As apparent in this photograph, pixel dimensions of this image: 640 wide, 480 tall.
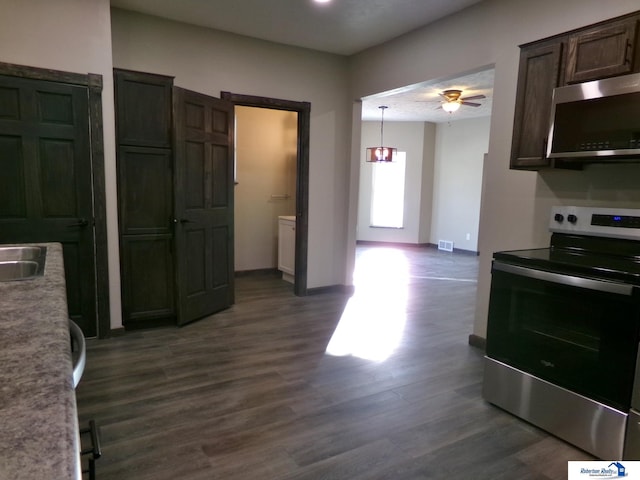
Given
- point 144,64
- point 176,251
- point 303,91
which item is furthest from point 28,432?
point 303,91

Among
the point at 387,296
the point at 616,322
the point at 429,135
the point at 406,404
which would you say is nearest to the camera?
the point at 616,322

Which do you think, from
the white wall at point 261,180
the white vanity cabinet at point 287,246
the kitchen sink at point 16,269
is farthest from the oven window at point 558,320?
the white wall at point 261,180

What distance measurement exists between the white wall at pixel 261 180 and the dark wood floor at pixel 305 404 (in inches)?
72.9

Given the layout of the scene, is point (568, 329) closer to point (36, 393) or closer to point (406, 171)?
point (36, 393)

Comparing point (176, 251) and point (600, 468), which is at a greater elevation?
point (176, 251)

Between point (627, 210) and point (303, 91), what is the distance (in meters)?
3.32

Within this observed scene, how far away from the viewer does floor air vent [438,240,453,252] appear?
340 inches

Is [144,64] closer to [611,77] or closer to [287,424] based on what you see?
[287,424]

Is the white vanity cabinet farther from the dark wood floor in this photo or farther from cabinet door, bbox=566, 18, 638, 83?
cabinet door, bbox=566, 18, 638, 83

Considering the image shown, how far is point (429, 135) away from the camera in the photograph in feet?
28.8

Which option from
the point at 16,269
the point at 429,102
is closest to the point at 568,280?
the point at 16,269

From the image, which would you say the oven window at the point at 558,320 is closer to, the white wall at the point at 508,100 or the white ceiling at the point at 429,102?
the white wall at the point at 508,100

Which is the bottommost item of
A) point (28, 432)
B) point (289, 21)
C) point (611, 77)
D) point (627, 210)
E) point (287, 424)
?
point (287, 424)

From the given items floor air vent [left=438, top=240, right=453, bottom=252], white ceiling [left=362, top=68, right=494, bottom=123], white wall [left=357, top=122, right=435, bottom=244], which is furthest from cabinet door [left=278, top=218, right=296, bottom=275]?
A: floor air vent [left=438, top=240, right=453, bottom=252]
